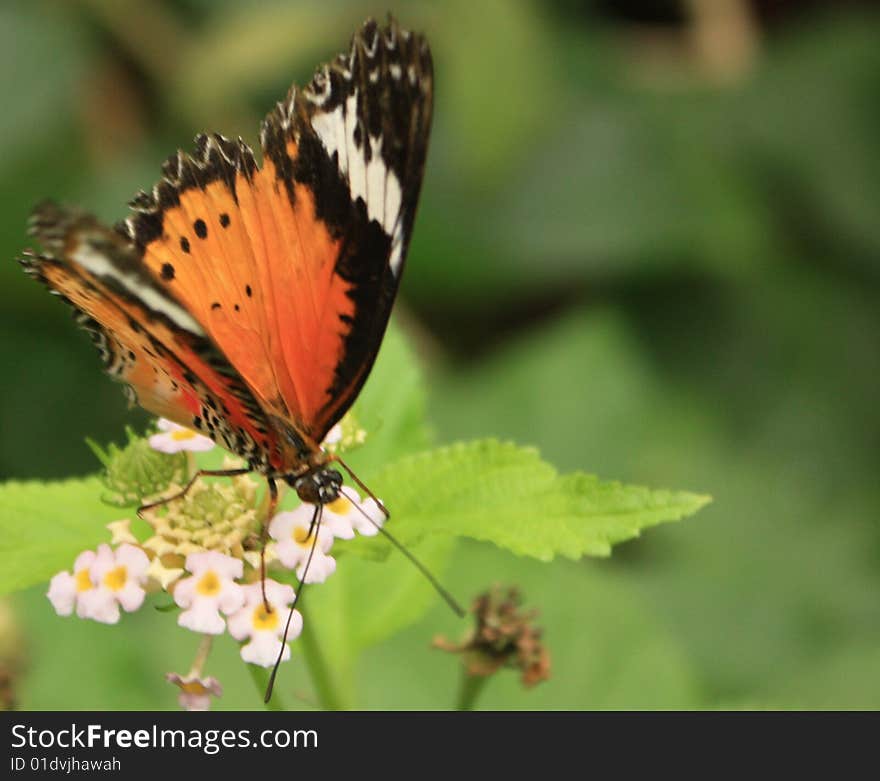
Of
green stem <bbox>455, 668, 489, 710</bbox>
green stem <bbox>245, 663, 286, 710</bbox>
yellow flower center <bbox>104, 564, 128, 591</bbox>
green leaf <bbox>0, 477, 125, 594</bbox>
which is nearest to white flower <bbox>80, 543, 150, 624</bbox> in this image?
yellow flower center <bbox>104, 564, 128, 591</bbox>

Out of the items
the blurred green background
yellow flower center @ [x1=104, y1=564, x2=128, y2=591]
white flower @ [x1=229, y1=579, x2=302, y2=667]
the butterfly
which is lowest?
white flower @ [x1=229, y1=579, x2=302, y2=667]

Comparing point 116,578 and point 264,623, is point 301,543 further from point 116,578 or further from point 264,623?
point 116,578

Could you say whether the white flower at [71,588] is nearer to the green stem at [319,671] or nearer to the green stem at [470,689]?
the green stem at [319,671]

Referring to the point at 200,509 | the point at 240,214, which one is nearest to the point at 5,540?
the point at 200,509

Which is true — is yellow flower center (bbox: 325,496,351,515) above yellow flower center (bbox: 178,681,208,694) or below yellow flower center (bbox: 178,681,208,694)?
above

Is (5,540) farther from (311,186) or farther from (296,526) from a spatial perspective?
(311,186)

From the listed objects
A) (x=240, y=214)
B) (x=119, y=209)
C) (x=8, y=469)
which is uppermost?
(x=119, y=209)

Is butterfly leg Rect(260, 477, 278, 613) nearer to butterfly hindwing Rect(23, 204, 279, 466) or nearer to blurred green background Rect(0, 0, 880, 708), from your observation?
butterfly hindwing Rect(23, 204, 279, 466)
